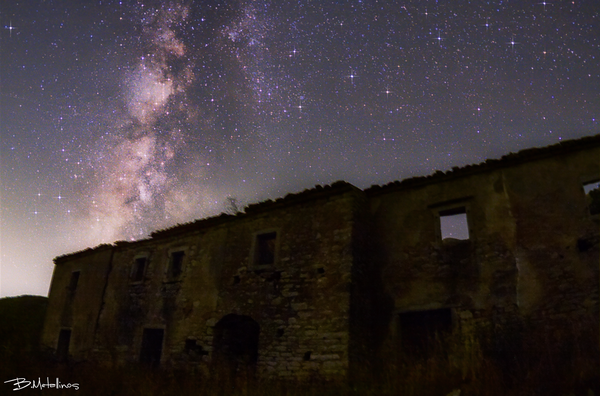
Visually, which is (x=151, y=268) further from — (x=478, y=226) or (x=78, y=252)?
(x=478, y=226)

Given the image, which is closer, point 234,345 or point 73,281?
point 234,345

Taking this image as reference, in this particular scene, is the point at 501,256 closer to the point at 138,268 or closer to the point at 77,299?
the point at 138,268

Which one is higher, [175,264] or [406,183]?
[406,183]

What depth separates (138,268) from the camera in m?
16.9

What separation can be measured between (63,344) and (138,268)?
5.98 metres

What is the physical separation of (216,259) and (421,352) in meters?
7.11

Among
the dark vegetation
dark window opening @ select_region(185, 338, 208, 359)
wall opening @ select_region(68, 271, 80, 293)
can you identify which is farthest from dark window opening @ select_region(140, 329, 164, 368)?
wall opening @ select_region(68, 271, 80, 293)

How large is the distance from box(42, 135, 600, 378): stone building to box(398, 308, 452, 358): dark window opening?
0.04 metres

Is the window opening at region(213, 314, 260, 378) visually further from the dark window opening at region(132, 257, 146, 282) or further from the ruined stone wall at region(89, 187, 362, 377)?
the dark window opening at region(132, 257, 146, 282)

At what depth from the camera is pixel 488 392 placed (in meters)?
6.71

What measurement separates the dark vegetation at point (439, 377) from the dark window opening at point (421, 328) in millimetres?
545

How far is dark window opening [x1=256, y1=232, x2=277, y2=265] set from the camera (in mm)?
13156

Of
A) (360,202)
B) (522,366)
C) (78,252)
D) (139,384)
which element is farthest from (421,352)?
(78,252)

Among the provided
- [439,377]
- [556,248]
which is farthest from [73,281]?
[556,248]
